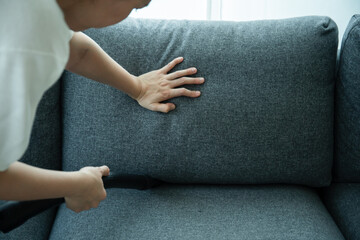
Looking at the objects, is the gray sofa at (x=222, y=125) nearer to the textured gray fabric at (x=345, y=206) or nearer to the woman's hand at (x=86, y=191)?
the textured gray fabric at (x=345, y=206)

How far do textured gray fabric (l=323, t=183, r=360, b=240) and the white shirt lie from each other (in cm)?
108

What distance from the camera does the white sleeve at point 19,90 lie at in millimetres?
560

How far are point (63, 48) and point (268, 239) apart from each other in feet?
2.75

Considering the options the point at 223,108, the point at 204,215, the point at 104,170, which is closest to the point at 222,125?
the point at 223,108

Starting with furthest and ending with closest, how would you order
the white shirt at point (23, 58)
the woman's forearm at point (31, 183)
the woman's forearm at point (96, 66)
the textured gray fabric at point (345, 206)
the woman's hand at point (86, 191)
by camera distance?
the textured gray fabric at point (345, 206), the woman's forearm at point (96, 66), the woman's hand at point (86, 191), the woman's forearm at point (31, 183), the white shirt at point (23, 58)

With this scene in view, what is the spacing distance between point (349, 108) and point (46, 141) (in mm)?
1087

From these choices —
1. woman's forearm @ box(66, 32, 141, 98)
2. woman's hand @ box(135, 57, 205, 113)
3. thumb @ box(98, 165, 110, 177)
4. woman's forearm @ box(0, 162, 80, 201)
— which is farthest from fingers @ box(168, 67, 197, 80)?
woman's forearm @ box(0, 162, 80, 201)

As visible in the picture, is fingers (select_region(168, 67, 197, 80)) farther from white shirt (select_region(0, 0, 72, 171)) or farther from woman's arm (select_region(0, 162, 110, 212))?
white shirt (select_region(0, 0, 72, 171))

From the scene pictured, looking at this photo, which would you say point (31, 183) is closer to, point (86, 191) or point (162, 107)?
point (86, 191)

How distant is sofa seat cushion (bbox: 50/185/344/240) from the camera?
1141 mm

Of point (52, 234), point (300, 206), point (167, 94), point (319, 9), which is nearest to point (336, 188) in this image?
point (300, 206)

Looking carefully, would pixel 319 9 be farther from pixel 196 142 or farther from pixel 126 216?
pixel 126 216

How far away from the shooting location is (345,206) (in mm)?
1306

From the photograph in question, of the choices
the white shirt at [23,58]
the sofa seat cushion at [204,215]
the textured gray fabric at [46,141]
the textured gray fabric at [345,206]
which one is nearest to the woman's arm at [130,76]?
the textured gray fabric at [46,141]
